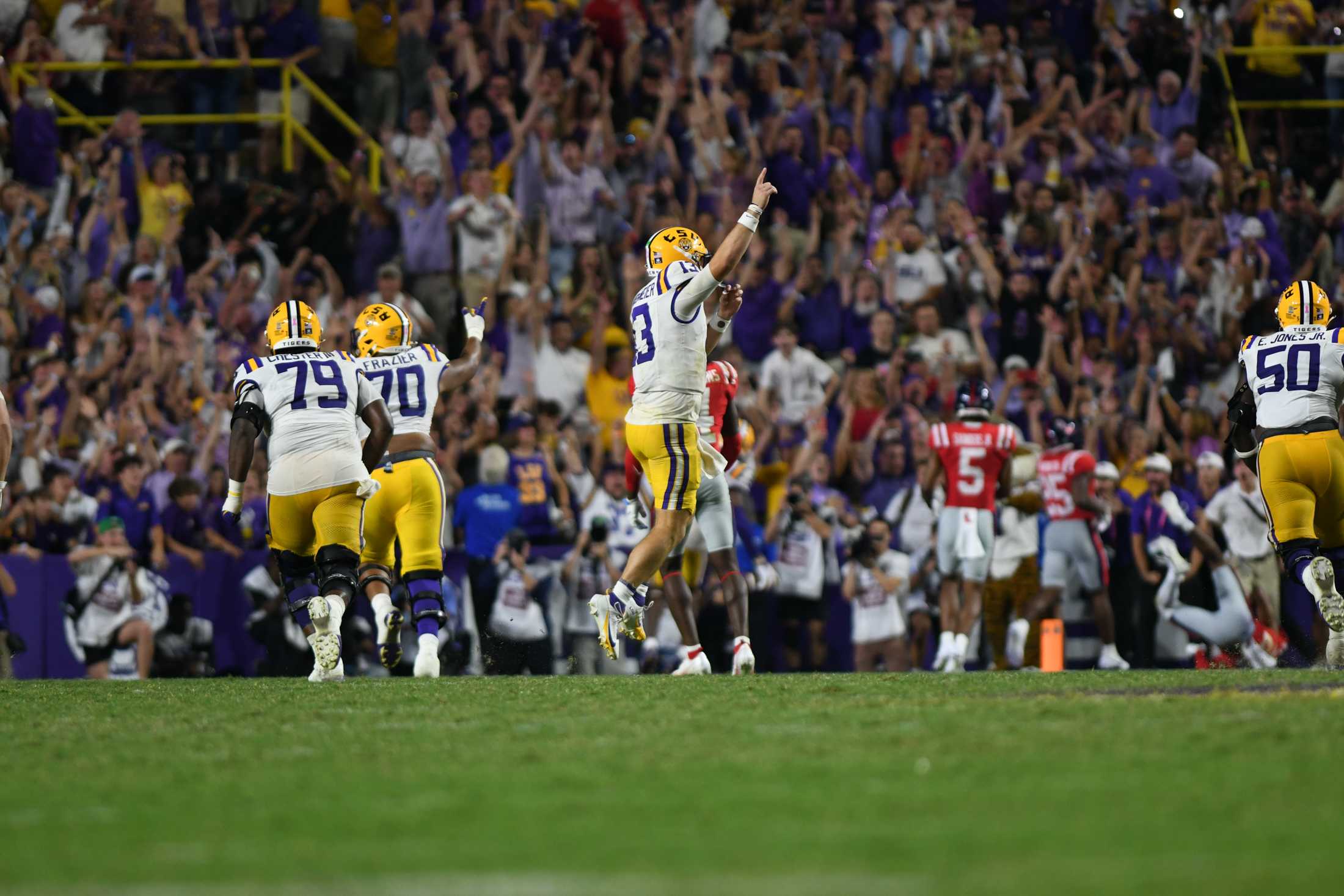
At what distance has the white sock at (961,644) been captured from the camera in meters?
14.3

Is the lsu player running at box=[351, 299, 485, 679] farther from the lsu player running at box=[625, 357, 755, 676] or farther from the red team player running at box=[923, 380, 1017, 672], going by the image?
the red team player running at box=[923, 380, 1017, 672]

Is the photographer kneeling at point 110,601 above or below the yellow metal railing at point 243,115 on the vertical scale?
below

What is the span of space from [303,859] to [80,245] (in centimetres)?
1511

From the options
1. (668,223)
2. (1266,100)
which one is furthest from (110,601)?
(1266,100)

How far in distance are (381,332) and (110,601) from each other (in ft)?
13.7

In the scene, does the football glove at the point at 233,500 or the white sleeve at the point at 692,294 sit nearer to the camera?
the white sleeve at the point at 692,294

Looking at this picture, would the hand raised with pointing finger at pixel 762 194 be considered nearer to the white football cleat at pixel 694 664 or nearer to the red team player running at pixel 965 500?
the white football cleat at pixel 694 664

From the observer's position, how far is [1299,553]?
436 inches

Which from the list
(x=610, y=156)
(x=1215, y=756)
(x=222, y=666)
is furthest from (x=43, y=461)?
(x=1215, y=756)

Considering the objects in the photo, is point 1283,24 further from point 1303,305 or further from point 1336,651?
point 1336,651

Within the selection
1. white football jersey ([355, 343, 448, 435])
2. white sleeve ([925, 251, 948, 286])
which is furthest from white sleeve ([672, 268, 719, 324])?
white sleeve ([925, 251, 948, 286])

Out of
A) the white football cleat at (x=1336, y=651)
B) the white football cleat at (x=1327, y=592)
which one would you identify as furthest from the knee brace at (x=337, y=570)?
the white football cleat at (x=1336, y=651)

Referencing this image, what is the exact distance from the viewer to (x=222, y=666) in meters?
15.3

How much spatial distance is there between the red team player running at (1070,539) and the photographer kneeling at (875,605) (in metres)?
0.96
